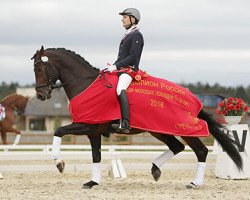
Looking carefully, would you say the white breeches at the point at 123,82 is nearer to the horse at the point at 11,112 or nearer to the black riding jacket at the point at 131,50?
the black riding jacket at the point at 131,50

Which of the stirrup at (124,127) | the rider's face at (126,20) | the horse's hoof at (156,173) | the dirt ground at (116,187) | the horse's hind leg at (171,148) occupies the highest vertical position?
the rider's face at (126,20)

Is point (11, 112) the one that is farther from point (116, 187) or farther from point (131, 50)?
point (131, 50)

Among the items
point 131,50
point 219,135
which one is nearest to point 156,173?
point 219,135

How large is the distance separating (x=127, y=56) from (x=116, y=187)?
6.27 feet

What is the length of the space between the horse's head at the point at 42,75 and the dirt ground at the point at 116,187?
135 centimetres

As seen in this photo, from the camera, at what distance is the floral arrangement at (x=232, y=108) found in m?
11.6

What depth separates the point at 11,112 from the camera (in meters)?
20.6

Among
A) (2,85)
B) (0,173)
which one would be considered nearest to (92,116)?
(0,173)

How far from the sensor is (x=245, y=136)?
1181cm

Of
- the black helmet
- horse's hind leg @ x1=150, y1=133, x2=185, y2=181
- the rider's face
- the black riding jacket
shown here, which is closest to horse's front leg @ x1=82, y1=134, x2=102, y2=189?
horse's hind leg @ x1=150, y1=133, x2=185, y2=181

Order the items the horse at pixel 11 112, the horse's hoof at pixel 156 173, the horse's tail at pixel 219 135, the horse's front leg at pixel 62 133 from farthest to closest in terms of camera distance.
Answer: the horse at pixel 11 112 < the horse's tail at pixel 219 135 < the horse's hoof at pixel 156 173 < the horse's front leg at pixel 62 133

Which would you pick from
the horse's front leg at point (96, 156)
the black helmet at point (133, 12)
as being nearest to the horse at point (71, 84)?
the horse's front leg at point (96, 156)

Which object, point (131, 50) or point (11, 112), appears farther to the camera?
point (11, 112)

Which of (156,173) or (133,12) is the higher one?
(133,12)
